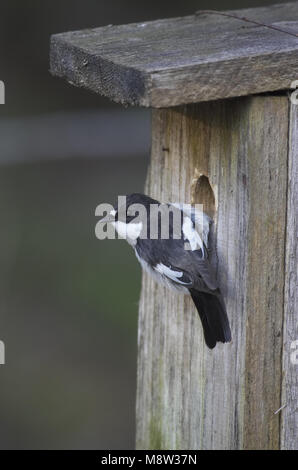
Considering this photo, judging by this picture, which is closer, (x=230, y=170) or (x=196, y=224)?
(x=230, y=170)

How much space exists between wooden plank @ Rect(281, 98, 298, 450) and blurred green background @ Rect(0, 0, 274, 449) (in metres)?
2.43

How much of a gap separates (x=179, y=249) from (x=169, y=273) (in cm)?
6

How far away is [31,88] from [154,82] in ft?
12.3

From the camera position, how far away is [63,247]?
5.67 m

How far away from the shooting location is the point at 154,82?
2.18 m

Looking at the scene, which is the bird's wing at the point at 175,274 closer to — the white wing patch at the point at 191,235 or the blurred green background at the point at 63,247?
the white wing patch at the point at 191,235

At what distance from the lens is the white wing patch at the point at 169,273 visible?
8.25ft

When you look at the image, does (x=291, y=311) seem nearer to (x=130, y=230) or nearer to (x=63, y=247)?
(x=130, y=230)

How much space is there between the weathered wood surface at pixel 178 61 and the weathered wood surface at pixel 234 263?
0.09m

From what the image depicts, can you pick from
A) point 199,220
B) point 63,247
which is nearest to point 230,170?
point 199,220

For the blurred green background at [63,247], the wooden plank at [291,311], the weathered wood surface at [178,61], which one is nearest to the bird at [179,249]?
the wooden plank at [291,311]
